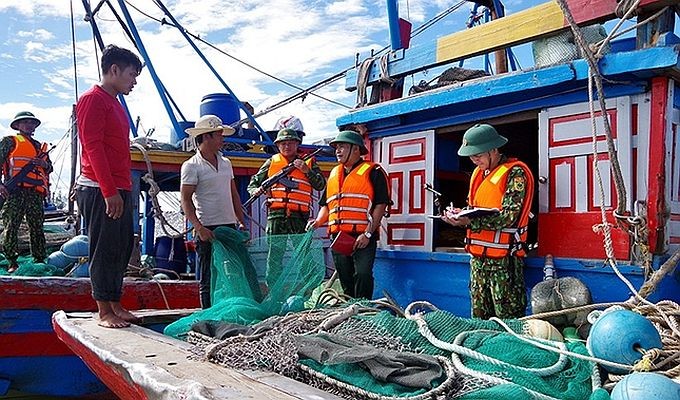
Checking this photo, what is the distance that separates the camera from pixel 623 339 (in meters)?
2.42

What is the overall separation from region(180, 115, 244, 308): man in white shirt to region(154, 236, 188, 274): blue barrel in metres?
4.92

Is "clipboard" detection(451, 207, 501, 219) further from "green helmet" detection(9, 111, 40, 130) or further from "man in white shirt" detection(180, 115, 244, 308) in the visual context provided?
"green helmet" detection(9, 111, 40, 130)

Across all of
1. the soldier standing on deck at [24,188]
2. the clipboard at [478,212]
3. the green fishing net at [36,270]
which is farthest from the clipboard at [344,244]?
the soldier standing on deck at [24,188]

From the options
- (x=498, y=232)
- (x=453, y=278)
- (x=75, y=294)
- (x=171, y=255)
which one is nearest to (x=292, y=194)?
(x=453, y=278)

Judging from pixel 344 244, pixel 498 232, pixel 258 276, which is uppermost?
pixel 498 232

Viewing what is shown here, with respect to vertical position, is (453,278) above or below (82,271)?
above

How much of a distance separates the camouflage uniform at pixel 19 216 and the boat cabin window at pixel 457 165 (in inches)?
201

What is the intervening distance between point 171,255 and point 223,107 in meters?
2.58

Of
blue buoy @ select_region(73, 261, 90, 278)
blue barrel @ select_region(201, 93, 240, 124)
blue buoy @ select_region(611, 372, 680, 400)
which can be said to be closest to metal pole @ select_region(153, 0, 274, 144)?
blue barrel @ select_region(201, 93, 240, 124)

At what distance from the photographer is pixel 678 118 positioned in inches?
154

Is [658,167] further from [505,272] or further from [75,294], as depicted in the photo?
[75,294]

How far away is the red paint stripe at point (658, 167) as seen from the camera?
3734mm

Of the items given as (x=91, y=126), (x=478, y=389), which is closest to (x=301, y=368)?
(x=478, y=389)

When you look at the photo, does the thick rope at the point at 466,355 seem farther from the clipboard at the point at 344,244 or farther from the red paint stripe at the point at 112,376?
the clipboard at the point at 344,244
